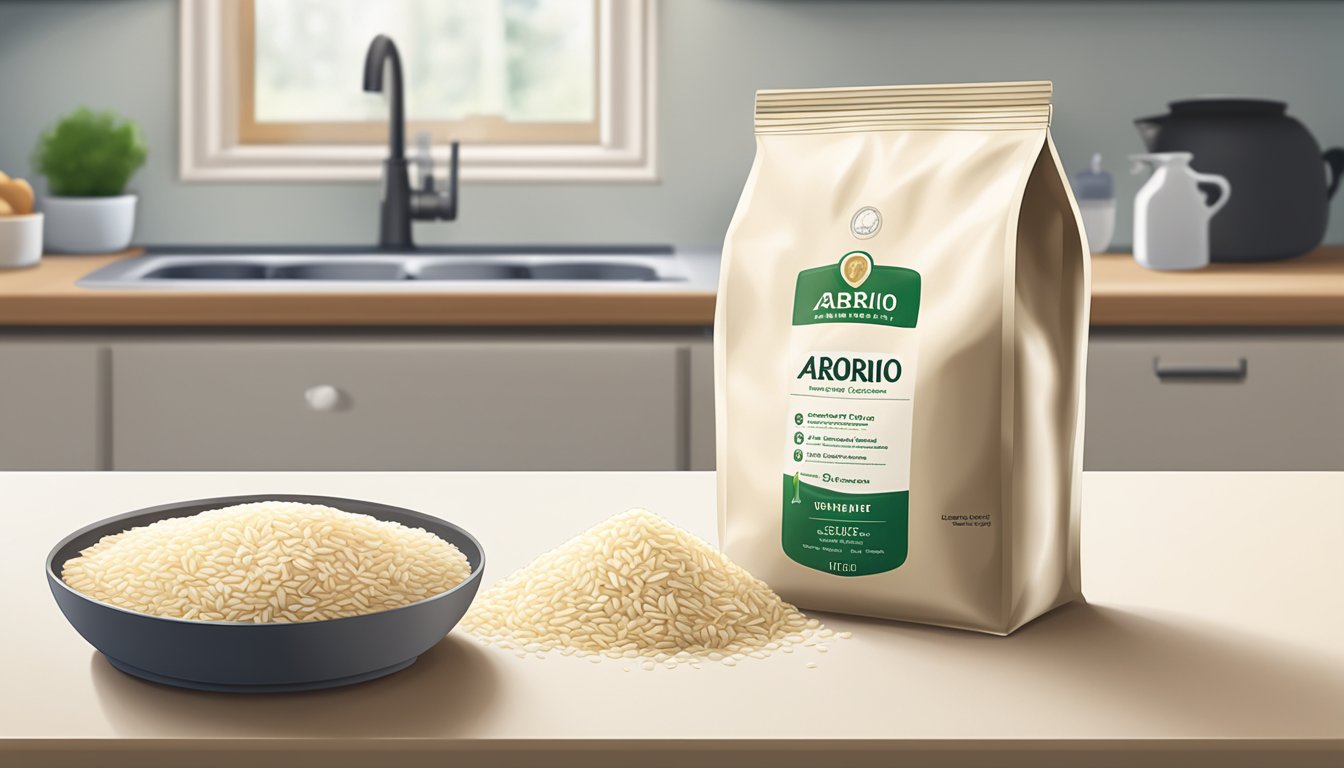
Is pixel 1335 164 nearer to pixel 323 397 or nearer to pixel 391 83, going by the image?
pixel 391 83

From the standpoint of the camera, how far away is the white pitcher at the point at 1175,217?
2.36 m

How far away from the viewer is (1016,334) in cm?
71

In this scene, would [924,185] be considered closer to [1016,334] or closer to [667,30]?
[1016,334]

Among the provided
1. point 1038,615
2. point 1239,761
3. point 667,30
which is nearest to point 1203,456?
point 667,30

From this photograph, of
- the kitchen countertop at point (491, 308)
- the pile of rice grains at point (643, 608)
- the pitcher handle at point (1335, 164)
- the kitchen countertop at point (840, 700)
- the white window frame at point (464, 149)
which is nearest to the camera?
the kitchen countertop at point (840, 700)

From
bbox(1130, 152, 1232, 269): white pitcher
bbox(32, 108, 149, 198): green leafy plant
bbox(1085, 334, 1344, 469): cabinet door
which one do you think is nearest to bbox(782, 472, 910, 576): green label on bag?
bbox(1085, 334, 1344, 469): cabinet door

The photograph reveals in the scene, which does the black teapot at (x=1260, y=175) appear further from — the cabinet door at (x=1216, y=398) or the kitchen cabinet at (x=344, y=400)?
the kitchen cabinet at (x=344, y=400)

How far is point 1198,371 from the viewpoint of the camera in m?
2.08

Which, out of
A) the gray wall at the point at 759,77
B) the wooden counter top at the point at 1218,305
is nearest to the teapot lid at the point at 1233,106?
the gray wall at the point at 759,77

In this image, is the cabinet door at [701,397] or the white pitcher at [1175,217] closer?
the cabinet door at [701,397]

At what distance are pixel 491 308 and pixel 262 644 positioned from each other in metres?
1.45

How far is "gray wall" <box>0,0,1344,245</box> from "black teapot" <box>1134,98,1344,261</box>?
317 mm

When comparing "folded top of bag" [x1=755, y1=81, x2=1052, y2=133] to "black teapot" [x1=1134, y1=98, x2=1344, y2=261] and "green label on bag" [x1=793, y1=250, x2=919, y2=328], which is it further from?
"black teapot" [x1=1134, y1=98, x2=1344, y2=261]

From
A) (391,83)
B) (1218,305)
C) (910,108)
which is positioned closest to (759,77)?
(391,83)
